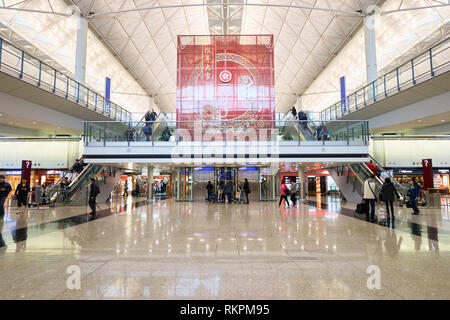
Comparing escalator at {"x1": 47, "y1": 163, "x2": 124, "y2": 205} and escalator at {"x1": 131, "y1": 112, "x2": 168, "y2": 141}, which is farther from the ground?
escalator at {"x1": 131, "y1": 112, "x2": 168, "y2": 141}

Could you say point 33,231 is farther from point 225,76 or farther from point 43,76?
point 225,76

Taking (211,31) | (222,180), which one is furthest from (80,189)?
(211,31)

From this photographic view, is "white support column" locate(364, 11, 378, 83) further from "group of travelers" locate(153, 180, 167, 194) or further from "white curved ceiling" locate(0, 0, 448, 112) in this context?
"group of travelers" locate(153, 180, 167, 194)

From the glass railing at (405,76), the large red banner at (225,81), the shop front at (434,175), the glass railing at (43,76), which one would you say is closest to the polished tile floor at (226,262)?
the glass railing at (43,76)

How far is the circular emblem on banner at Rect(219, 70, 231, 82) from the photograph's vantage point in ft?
80.9

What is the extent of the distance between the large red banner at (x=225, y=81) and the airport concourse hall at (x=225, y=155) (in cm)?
12

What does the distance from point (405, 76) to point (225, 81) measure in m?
13.5

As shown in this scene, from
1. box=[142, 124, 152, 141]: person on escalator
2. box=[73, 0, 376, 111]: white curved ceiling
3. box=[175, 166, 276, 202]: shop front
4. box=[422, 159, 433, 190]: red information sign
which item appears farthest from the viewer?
box=[73, 0, 376, 111]: white curved ceiling

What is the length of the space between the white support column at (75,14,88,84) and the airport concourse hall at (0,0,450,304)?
18 cm

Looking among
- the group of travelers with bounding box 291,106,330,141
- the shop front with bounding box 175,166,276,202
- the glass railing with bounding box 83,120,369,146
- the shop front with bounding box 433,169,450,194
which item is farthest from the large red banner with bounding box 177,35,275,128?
the shop front with bounding box 433,169,450,194

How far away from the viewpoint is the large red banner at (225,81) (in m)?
24.0

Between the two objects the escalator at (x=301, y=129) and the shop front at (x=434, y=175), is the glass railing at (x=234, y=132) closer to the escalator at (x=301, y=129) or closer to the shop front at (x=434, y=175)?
the escalator at (x=301, y=129)

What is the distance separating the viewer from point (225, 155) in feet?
58.3
